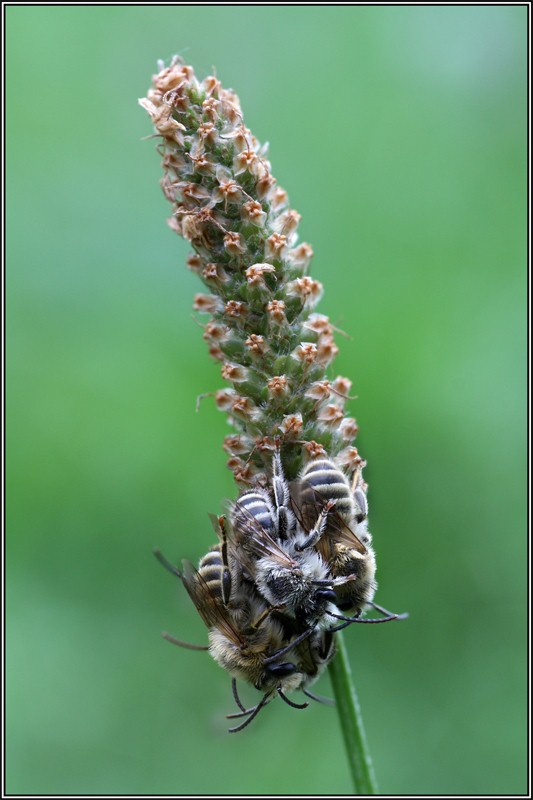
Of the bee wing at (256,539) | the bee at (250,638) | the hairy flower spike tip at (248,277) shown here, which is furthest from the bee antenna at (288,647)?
the hairy flower spike tip at (248,277)

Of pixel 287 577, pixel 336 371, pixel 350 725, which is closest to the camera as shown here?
pixel 287 577

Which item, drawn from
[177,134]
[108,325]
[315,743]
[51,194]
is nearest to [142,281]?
[108,325]

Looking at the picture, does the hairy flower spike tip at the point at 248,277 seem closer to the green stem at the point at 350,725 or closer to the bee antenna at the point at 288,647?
the bee antenna at the point at 288,647

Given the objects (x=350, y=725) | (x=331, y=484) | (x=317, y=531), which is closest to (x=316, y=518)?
(x=317, y=531)

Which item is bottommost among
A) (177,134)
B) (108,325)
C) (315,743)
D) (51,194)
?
(315,743)

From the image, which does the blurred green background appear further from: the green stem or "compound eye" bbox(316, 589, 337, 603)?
"compound eye" bbox(316, 589, 337, 603)

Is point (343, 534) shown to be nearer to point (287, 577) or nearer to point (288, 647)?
point (287, 577)

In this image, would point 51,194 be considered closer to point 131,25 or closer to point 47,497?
point 131,25

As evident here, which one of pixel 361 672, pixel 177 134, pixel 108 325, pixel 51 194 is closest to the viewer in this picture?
pixel 177 134
